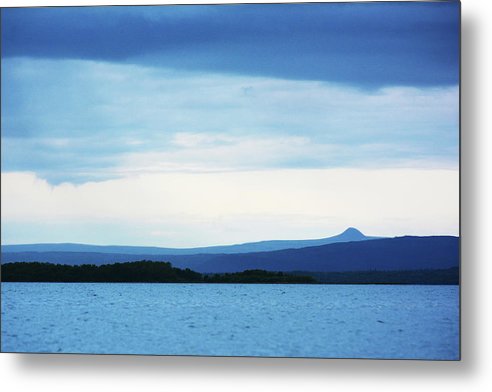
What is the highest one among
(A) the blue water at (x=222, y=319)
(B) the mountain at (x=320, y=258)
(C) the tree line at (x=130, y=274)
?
(B) the mountain at (x=320, y=258)

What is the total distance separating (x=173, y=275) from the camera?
24.3 feet

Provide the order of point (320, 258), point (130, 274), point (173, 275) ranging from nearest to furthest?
point (320, 258) → point (173, 275) → point (130, 274)

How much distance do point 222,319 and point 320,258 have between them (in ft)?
2.97

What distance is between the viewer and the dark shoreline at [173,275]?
7379 mm

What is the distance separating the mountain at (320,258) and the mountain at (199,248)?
0.03 meters

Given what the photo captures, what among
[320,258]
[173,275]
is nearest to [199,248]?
[173,275]

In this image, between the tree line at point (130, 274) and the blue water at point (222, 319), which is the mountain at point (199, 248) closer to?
the tree line at point (130, 274)

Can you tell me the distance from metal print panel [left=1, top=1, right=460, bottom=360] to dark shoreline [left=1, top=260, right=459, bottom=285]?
0.6 inches

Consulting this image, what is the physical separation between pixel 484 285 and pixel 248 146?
2041 millimetres

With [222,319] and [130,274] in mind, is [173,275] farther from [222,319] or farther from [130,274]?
[222,319]

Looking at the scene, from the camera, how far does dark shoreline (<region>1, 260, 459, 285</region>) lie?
24.2ft

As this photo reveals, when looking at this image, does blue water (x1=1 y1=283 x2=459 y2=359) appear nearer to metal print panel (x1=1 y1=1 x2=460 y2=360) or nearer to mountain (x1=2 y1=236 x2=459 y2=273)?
metal print panel (x1=1 y1=1 x2=460 y2=360)

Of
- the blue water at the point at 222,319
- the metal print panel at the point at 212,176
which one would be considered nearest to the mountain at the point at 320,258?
the metal print panel at the point at 212,176

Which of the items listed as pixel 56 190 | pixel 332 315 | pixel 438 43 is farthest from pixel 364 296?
pixel 56 190
